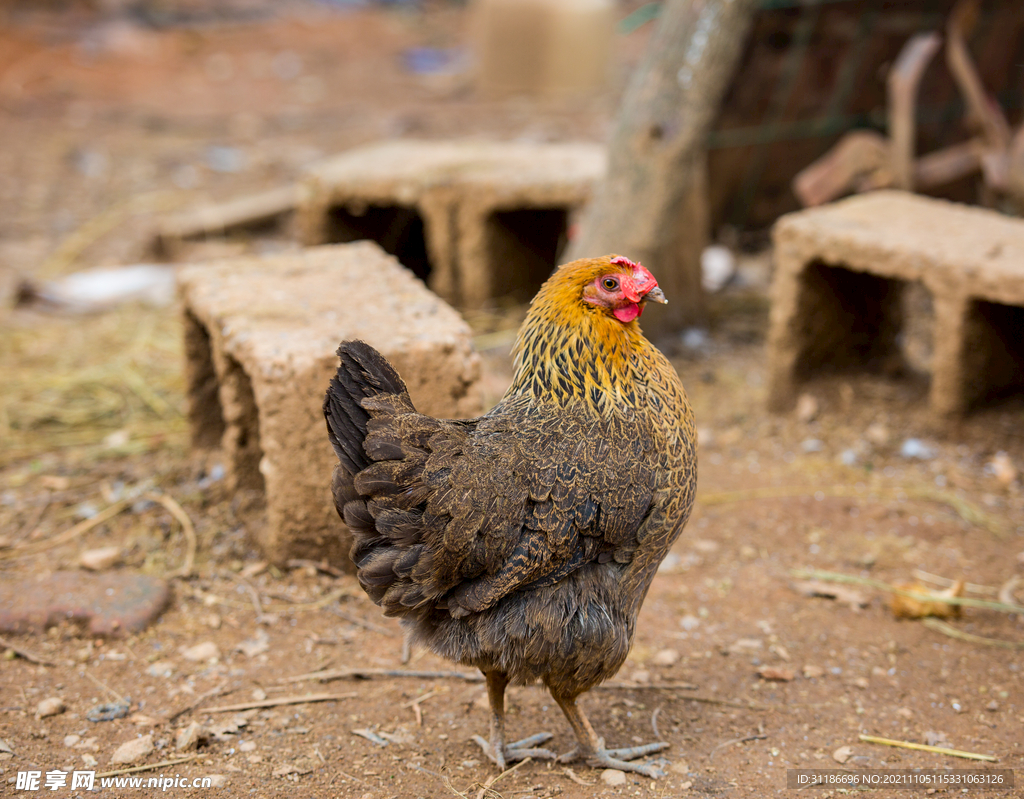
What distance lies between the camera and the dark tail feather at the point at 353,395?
2387 millimetres

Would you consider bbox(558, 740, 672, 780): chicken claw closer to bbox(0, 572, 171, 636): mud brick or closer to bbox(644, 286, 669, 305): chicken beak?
bbox(644, 286, 669, 305): chicken beak

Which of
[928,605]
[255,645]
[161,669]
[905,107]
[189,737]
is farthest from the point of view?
[905,107]

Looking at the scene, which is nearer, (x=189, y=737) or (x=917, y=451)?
(x=189, y=737)

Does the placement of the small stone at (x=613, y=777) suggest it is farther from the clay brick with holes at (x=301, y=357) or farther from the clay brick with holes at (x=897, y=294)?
the clay brick with holes at (x=897, y=294)

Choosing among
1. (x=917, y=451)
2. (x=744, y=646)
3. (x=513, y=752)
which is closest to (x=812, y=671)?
(x=744, y=646)

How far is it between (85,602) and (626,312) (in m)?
2.18

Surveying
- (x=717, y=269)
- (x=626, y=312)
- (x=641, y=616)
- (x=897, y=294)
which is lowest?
(x=641, y=616)

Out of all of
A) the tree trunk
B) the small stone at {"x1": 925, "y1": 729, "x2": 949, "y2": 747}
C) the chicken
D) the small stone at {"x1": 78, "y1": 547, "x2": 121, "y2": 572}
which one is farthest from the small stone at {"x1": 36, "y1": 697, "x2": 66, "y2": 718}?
the tree trunk

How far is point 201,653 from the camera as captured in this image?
3170 mm

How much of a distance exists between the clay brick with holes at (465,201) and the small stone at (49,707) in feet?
12.2

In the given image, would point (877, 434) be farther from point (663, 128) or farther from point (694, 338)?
point (663, 128)

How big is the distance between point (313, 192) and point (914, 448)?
152 inches

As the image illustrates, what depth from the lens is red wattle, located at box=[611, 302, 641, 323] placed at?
2637mm

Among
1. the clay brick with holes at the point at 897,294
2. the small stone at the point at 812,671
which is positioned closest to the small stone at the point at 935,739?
the small stone at the point at 812,671
